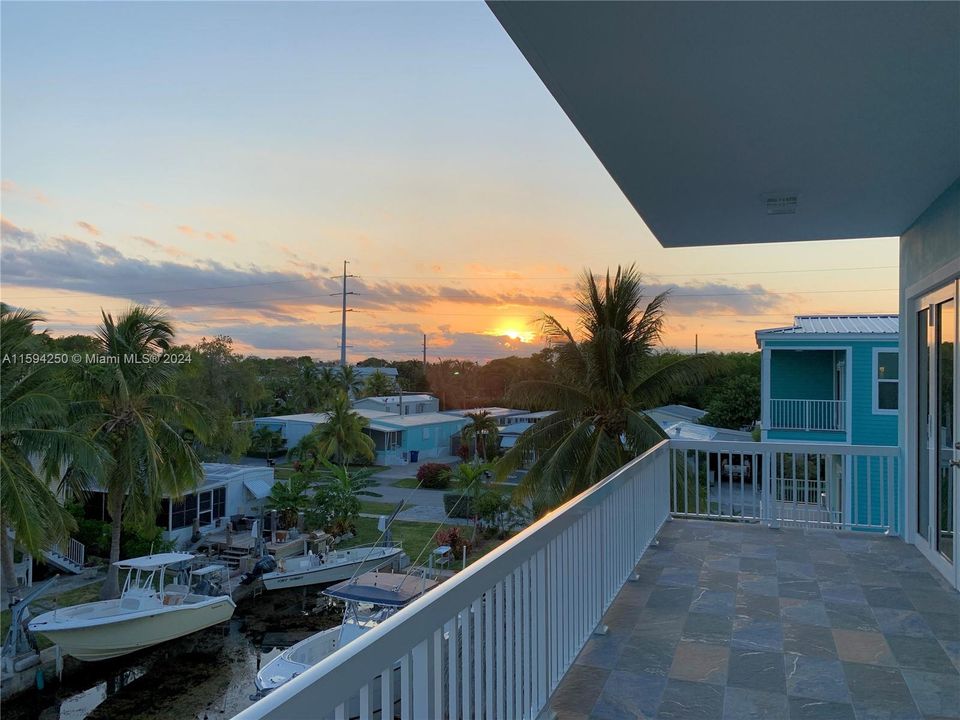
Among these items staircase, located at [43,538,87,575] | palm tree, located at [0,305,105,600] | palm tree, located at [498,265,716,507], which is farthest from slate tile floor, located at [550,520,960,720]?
staircase, located at [43,538,87,575]

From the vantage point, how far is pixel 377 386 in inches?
1837

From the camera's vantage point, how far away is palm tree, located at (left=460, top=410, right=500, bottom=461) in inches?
1184

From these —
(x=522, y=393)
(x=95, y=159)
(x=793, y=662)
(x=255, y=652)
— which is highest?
(x=95, y=159)

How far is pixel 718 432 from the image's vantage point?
2105 centimetres

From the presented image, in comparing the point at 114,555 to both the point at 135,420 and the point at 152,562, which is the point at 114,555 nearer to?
the point at 152,562

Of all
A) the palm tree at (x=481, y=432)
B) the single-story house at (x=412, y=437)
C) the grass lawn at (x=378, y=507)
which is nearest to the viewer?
the grass lawn at (x=378, y=507)

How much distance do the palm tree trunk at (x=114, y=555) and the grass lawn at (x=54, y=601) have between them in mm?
354

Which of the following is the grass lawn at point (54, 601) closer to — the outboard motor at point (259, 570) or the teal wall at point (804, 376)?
the outboard motor at point (259, 570)

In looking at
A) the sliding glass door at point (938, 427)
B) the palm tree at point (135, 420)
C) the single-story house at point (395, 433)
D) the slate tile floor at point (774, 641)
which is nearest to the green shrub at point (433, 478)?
the single-story house at point (395, 433)

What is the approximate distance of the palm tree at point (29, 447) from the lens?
12422mm

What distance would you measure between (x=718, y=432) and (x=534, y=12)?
20358 mm

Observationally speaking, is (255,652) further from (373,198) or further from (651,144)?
(651,144)

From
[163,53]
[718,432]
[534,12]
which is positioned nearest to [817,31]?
[534,12]

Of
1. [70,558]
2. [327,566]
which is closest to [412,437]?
[327,566]
